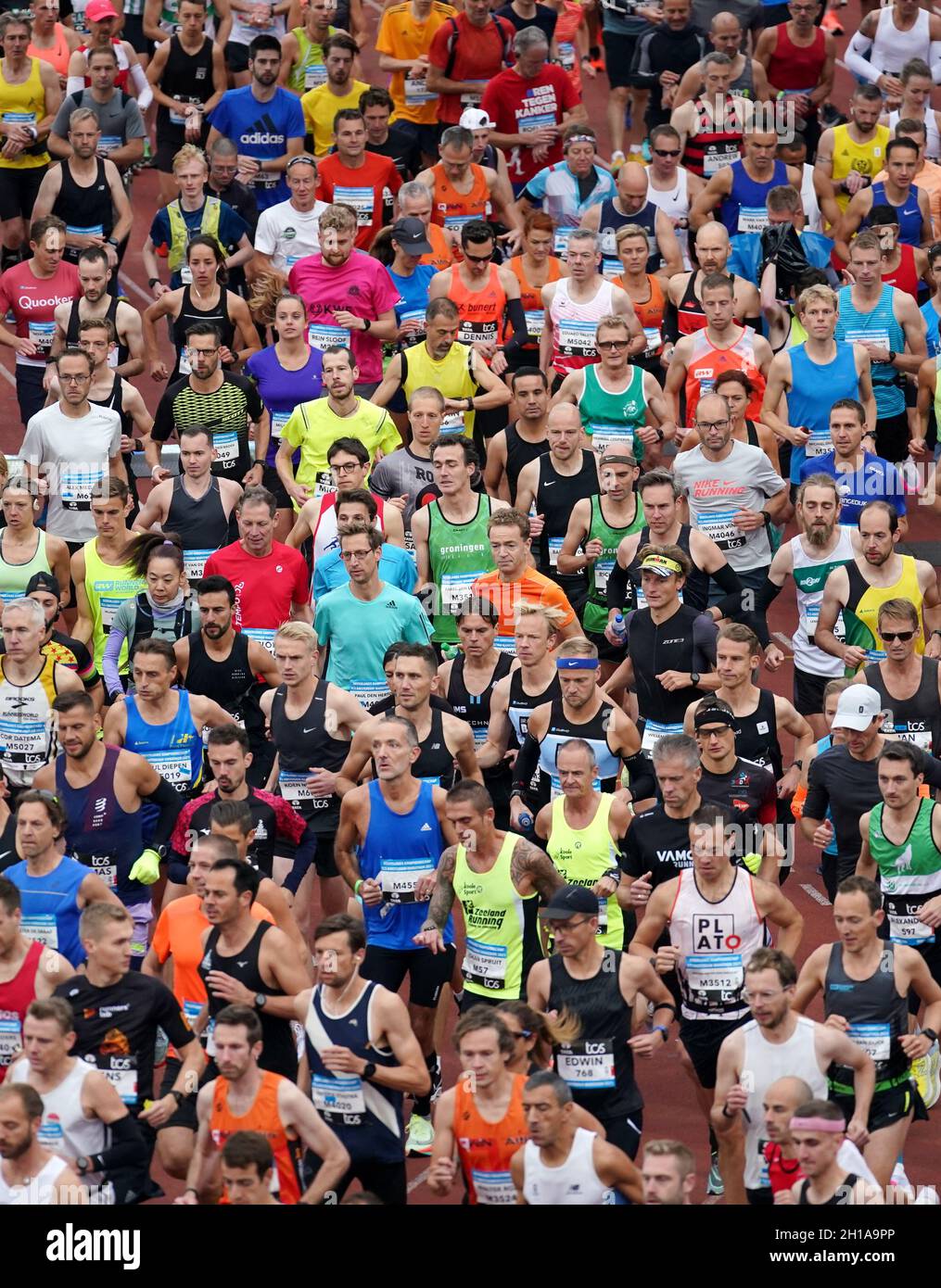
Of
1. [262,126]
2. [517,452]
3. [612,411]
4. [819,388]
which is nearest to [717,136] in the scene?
[262,126]

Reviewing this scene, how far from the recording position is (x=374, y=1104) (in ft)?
31.3

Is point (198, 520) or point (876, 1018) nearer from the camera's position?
point (876, 1018)

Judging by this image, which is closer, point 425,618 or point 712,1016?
point 712,1016

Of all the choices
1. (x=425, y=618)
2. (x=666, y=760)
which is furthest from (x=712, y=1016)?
(x=425, y=618)

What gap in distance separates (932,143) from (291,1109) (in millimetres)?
10624

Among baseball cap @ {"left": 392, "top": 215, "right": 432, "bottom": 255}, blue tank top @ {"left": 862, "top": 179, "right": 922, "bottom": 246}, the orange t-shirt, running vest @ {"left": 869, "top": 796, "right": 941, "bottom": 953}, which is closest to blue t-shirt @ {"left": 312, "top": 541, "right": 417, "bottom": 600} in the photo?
the orange t-shirt

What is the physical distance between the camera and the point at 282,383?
14547mm

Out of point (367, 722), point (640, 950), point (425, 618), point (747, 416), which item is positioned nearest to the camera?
point (640, 950)

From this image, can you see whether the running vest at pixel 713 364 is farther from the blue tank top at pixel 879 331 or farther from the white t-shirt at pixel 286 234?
the white t-shirt at pixel 286 234

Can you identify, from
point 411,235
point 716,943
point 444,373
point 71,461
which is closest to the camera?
point 716,943

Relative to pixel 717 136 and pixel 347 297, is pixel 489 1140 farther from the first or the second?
pixel 717 136

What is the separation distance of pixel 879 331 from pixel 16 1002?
719 centimetres

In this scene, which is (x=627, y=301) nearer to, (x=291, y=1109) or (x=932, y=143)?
(x=932, y=143)

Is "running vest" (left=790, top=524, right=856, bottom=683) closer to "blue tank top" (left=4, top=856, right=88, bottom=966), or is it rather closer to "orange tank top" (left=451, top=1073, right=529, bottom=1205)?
"blue tank top" (left=4, top=856, right=88, bottom=966)
